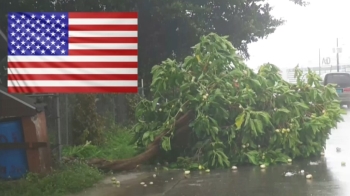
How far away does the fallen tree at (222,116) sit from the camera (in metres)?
11.1

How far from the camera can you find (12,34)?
8969 mm

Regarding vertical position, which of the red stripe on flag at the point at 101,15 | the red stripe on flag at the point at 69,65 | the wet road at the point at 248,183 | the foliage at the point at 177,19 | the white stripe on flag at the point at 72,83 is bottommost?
the wet road at the point at 248,183

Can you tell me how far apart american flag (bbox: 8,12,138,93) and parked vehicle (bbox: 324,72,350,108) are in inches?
823

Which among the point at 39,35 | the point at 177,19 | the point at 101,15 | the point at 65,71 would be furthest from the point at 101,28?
the point at 177,19

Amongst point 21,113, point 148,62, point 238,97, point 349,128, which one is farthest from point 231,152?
point 349,128

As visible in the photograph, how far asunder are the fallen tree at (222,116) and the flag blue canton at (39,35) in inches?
111

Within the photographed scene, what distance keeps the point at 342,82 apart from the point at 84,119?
18751 millimetres

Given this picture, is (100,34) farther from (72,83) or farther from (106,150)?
(106,150)

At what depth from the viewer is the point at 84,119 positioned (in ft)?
43.8

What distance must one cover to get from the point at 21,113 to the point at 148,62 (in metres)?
8.23

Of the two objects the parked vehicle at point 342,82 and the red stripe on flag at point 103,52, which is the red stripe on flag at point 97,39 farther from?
the parked vehicle at point 342,82

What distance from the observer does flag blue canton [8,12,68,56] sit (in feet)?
29.2

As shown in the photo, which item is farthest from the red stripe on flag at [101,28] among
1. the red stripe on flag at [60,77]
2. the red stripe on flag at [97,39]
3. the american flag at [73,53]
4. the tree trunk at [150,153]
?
the tree trunk at [150,153]

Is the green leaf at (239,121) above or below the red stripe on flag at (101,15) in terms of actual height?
below
